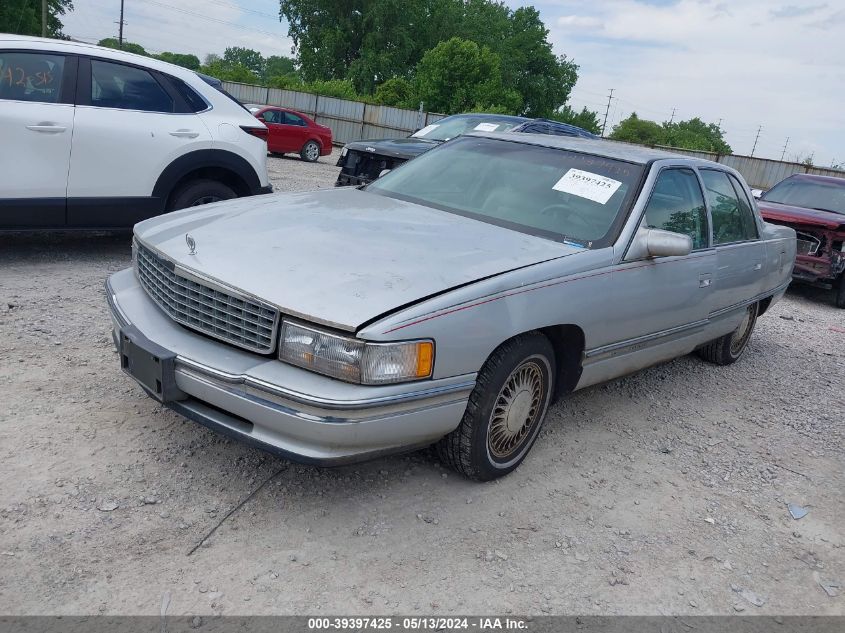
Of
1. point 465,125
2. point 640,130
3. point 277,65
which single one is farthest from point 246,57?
point 465,125

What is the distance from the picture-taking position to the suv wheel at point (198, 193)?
20.0 feet

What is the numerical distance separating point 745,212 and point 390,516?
3710 millimetres

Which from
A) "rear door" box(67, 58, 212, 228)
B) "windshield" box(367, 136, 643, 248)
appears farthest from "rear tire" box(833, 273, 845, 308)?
"rear door" box(67, 58, 212, 228)

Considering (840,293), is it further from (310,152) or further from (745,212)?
(310,152)

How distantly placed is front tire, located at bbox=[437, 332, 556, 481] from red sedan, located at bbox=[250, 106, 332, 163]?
1649cm

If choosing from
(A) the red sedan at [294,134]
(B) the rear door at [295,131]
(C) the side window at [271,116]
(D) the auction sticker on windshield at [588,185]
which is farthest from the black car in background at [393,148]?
(B) the rear door at [295,131]

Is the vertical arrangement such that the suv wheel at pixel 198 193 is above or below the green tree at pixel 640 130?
below

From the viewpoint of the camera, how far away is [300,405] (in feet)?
8.49

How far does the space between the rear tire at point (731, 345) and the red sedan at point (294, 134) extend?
14987 millimetres

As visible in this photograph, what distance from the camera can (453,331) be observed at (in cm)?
280

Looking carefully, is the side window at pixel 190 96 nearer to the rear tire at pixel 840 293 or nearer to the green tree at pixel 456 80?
the rear tire at pixel 840 293

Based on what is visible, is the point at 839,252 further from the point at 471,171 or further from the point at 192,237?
the point at 192,237

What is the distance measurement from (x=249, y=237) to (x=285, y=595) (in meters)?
1.54

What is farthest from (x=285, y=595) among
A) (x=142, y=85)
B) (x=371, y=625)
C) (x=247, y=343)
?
(x=142, y=85)
